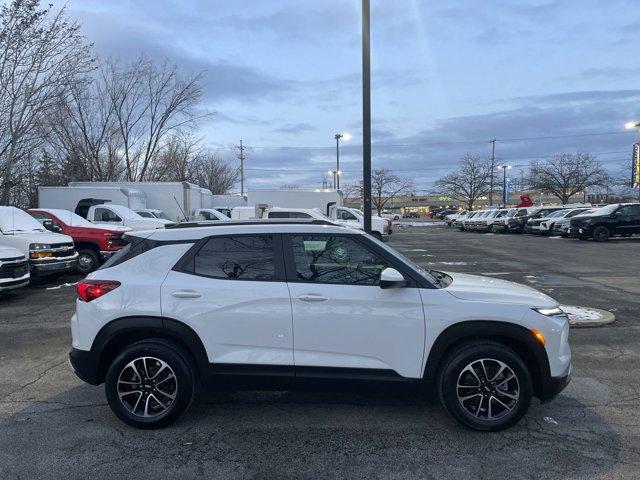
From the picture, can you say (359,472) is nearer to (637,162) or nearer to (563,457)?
→ (563,457)

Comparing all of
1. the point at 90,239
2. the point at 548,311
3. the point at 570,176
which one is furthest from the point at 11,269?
the point at 570,176

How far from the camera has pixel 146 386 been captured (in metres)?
4.14

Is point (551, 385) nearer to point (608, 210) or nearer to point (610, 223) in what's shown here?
point (610, 223)

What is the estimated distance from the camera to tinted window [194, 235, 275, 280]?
4203 millimetres

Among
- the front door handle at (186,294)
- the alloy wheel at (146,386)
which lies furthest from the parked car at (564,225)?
the alloy wheel at (146,386)

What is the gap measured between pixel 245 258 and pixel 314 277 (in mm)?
611

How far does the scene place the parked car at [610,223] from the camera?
25.8 m

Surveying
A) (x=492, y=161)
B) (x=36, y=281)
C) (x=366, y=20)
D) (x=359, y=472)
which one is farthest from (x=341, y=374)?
(x=492, y=161)

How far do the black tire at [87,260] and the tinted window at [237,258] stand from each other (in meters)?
11.3

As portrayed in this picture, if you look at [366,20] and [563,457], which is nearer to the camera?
[563,457]

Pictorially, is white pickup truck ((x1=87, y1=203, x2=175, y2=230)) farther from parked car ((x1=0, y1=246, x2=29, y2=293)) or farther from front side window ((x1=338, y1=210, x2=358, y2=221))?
front side window ((x1=338, y1=210, x2=358, y2=221))

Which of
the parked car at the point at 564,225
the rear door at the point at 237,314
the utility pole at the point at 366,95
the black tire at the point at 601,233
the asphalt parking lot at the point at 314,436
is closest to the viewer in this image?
the asphalt parking lot at the point at 314,436

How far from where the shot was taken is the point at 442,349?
400 centimetres

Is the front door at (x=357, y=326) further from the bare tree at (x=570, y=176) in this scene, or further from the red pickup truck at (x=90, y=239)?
the bare tree at (x=570, y=176)
